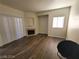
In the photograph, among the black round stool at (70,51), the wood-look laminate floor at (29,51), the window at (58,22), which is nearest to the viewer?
the black round stool at (70,51)

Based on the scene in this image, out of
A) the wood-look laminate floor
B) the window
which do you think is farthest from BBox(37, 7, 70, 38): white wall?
the wood-look laminate floor

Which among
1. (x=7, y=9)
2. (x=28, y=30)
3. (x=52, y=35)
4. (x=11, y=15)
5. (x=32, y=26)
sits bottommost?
(x=52, y=35)

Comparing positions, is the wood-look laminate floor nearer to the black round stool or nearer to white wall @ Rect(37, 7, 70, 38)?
the black round stool

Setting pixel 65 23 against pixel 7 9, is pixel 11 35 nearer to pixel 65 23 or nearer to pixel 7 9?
pixel 7 9

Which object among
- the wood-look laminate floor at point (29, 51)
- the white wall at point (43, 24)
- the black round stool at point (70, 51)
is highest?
the white wall at point (43, 24)

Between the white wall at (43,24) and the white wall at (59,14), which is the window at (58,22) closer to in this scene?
the white wall at (59,14)

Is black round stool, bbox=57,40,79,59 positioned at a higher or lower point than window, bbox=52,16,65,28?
lower

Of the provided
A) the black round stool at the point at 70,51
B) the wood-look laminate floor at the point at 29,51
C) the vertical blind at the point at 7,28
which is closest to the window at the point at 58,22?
the wood-look laminate floor at the point at 29,51

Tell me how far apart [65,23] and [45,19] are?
2.38 m

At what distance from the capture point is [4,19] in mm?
3340

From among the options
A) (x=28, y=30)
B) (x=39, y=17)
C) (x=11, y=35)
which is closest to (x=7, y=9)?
(x=11, y=35)

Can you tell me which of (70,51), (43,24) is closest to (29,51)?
(70,51)

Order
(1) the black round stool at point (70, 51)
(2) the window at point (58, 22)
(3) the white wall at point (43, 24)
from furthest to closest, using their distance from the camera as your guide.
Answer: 1. (3) the white wall at point (43, 24)
2. (2) the window at point (58, 22)
3. (1) the black round stool at point (70, 51)

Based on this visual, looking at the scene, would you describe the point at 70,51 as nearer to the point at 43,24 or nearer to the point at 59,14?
the point at 59,14
